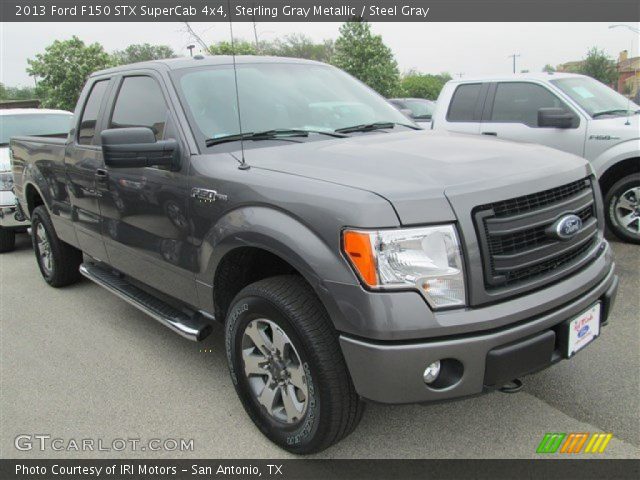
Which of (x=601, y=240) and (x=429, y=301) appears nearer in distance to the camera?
(x=429, y=301)

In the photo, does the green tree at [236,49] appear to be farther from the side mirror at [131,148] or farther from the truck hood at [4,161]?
the truck hood at [4,161]

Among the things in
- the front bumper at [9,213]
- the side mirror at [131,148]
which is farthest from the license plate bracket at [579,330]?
the front bumper at [9,213]

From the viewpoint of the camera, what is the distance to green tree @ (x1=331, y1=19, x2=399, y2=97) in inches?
1170

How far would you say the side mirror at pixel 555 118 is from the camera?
18.7ft

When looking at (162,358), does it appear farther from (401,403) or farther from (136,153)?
(401,403)

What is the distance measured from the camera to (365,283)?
2.09 m

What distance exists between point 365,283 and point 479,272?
45 cm

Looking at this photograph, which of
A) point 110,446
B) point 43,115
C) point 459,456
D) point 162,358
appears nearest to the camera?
point 459,456

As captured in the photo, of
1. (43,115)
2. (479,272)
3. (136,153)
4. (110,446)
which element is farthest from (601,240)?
(43,115)

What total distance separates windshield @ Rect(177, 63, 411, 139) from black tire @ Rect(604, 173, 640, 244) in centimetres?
324

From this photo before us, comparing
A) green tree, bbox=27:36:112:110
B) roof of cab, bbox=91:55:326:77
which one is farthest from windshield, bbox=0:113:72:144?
green tree, bbox=27:36:112:110

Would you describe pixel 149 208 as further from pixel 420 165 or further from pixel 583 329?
pixel 583 329

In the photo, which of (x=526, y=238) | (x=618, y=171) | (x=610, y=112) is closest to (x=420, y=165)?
(x=526, y=238)

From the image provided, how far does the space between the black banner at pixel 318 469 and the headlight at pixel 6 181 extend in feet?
16.4
